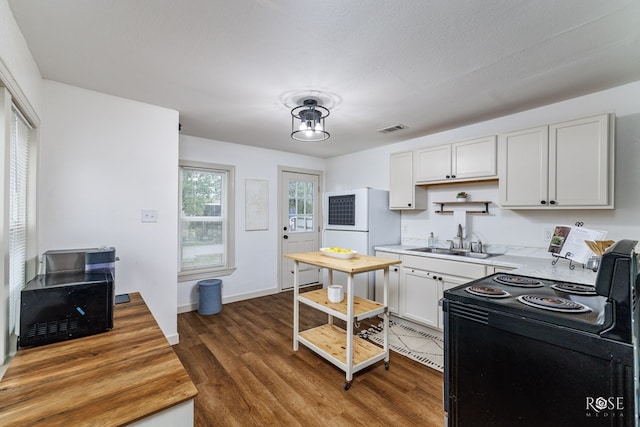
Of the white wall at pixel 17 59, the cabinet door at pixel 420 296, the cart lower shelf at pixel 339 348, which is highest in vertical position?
the white wall at pixel 17 59

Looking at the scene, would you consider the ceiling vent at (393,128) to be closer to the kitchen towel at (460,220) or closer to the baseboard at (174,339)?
the kitchen towel at (460,220)

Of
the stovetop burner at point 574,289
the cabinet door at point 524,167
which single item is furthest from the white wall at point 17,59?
the cabinet door at point 524,167

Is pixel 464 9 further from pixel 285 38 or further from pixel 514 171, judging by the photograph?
pixel 514 171

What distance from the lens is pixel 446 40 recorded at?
1.69 meters

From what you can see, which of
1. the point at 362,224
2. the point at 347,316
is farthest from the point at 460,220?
the point at 347,316

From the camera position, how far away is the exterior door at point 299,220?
4.72m

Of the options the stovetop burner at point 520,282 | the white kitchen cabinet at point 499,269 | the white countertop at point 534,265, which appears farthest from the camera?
the white kitchen cabinet at point 499,269

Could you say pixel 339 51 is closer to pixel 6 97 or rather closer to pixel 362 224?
pixel 6 97

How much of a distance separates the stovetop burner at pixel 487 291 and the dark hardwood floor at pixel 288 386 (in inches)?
45.8

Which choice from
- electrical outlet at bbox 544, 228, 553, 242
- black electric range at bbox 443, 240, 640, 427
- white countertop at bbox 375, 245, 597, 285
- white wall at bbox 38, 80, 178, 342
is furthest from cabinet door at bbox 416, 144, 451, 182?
white wall at bbox 38, 80, 178, 342

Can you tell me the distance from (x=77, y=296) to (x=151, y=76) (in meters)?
1.63

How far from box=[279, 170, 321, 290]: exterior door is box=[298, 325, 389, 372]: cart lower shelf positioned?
207 cm

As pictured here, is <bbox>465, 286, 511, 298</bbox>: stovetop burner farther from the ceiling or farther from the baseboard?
the baseboard

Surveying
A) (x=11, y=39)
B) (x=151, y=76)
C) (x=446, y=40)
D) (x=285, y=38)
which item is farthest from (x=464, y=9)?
(x=11, y=39)
